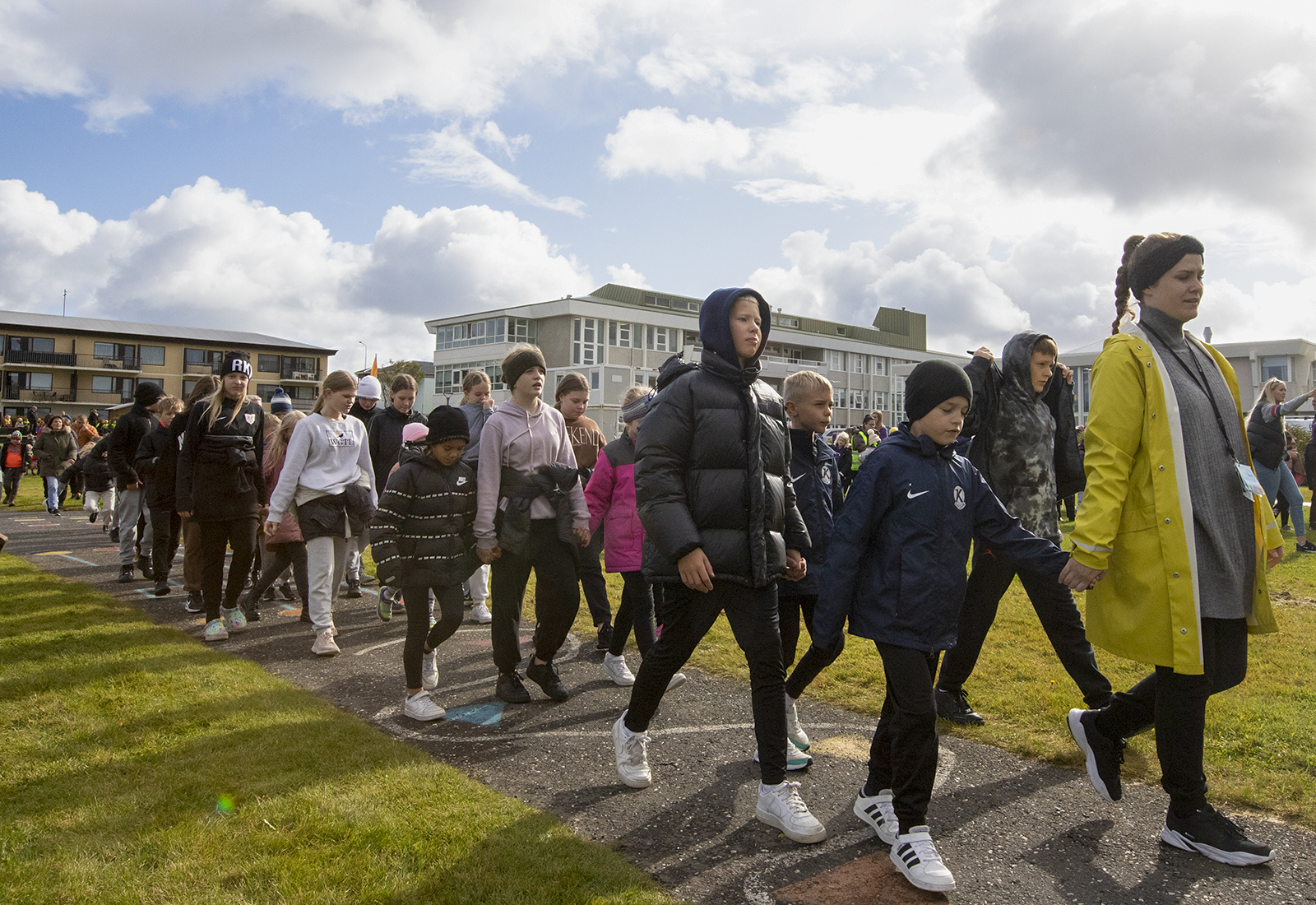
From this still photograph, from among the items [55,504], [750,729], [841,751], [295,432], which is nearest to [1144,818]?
[841,751]

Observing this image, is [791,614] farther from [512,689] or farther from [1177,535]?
[512,689]

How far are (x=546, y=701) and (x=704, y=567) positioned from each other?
7.66ft

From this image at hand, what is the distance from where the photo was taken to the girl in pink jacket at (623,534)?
224 inches

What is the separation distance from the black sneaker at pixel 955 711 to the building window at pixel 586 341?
197 ft

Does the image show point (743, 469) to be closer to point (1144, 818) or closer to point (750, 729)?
point (750, 729)

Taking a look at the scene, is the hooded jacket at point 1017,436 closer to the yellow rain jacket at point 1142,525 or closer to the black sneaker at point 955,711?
the black sneaker at point 955,711

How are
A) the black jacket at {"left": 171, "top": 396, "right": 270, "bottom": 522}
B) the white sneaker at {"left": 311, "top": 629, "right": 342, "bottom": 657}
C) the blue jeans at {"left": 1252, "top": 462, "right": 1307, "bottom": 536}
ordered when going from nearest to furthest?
1. the white sneaker at {"left": 311, "top": 629, "right": 342, "bottom": 657}
2. the black jacket at {"left": 171, "top": 396, "right": 270, "bottom": 522}
3. the blue jeans at {"left": 1252, "top": 462, "right": 1307, "bottom": 536}

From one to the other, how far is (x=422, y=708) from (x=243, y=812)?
1.45 meters

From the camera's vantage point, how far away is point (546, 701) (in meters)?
5.34

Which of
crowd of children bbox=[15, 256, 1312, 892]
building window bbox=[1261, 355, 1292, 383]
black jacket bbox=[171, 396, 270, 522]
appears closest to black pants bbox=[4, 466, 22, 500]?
black jacket bbox=[171, 396, 270, 522]

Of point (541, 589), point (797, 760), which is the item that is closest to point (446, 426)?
point (541, 589)

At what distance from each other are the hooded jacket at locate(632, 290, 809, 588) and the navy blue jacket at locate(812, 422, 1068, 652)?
360 mm

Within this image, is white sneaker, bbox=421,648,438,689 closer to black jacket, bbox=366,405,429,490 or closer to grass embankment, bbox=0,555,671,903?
grass embankment, bbox=0,555,671,903

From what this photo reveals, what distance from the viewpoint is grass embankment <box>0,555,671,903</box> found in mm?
2975
